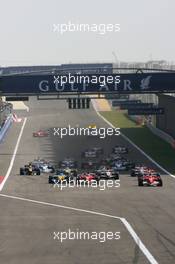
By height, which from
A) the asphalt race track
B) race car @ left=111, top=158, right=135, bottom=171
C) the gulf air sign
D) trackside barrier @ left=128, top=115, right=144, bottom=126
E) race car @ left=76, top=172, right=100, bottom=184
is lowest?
trackside barrier @ left=128, top=115, right=144, bottom=126

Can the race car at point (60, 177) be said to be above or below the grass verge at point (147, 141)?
above

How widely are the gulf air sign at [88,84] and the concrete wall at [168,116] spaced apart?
1717 centimetres

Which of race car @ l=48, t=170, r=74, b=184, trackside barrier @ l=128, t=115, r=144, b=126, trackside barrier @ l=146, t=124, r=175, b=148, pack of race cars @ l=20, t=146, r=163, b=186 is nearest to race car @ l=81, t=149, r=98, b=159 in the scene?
pack of race cars @ l=20, t=146, r=163, b=186

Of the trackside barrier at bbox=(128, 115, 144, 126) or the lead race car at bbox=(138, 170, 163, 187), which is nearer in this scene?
the lead race car at bbox=(138, 170, 163, 187)

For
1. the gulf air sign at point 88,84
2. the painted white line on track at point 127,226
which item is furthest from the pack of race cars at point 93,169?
the painted white line on track at point 127,226

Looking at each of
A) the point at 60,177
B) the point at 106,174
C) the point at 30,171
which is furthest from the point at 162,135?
the point at 60,177

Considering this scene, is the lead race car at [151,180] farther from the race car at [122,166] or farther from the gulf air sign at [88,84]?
the gulf air sign at [88,84]

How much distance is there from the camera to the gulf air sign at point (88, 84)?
67062 mm

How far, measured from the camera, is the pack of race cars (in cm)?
5319

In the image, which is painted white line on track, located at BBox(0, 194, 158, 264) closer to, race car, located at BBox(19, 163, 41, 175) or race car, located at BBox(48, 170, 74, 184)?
race car, located at BBox(48, 170, 74, 184)

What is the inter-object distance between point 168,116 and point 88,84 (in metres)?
27.1

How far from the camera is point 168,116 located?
92562mm

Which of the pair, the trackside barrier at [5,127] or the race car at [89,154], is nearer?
the race car at [89,154]

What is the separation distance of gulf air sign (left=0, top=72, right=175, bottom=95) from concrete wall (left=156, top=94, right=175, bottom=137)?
17175mm
